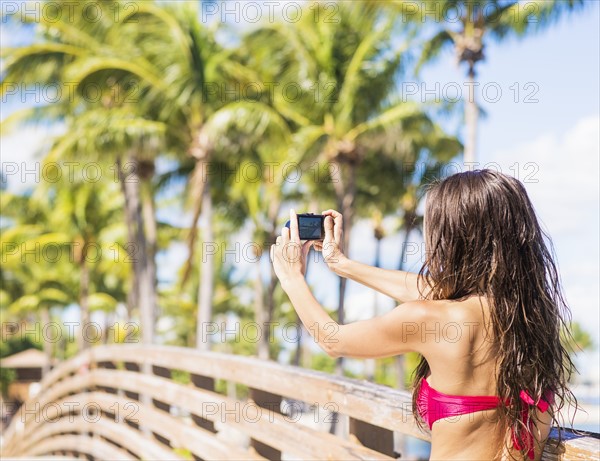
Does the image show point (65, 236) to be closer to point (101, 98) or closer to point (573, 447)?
point (101, 98)

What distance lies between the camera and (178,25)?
2130 cm

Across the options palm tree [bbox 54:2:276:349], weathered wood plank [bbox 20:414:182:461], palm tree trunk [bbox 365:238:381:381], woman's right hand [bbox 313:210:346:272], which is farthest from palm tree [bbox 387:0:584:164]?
woman's right hand [bbox 313:210:346:272]

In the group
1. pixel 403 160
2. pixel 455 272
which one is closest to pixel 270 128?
pixel 403 160

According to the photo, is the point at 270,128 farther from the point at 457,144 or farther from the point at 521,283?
the point at 521,283

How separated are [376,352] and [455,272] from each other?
29 cm

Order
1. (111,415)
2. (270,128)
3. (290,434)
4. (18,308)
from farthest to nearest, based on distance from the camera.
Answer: (18,308), (270,128), (111,415), (290,434)

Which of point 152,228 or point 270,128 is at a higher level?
point 270,128

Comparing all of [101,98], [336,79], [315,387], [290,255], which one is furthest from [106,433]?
[336,79]

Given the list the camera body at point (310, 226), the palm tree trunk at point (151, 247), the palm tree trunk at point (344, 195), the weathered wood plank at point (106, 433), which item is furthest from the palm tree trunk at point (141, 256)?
the camera body at point (310, 226)

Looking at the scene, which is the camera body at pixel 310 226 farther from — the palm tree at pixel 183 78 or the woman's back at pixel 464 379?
the palm tree at pixel 183 78

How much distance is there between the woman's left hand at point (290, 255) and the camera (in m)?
2.36

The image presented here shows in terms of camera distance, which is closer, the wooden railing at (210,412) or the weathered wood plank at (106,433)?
the wooden railing at (210,412)

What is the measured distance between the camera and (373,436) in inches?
127

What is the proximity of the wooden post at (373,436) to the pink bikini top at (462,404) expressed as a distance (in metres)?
1.05
